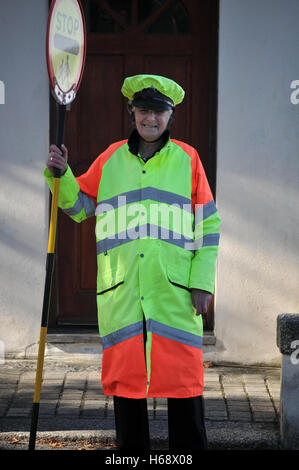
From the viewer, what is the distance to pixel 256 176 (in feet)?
20.3

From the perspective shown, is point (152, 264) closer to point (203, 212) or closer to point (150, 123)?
point (203, 212)

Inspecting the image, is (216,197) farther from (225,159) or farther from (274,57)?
(274,57)

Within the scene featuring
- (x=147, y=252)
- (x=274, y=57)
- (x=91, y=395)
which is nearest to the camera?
(x=147, y=252)

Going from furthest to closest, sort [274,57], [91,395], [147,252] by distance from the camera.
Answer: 1. [274,57]
2. [91,395]
3. [147,252]

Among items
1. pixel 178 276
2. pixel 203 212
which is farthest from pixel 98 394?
pixel 203 212

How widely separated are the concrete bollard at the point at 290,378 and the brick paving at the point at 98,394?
0.42m

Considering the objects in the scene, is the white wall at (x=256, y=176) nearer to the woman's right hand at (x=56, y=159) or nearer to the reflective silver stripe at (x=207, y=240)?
the reflective silver stripe at (x=207, y=240)

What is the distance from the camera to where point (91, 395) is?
18.0ft

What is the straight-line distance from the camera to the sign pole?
12.3 feet

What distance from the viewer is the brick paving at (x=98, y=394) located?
201 inches

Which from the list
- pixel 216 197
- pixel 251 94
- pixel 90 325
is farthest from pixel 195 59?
pixel 90 325

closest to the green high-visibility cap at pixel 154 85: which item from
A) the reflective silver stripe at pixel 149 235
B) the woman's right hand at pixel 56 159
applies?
the woman's right hand at pixel 56 159

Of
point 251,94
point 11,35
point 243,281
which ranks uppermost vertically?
point 11,35

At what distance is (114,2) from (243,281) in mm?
2373
